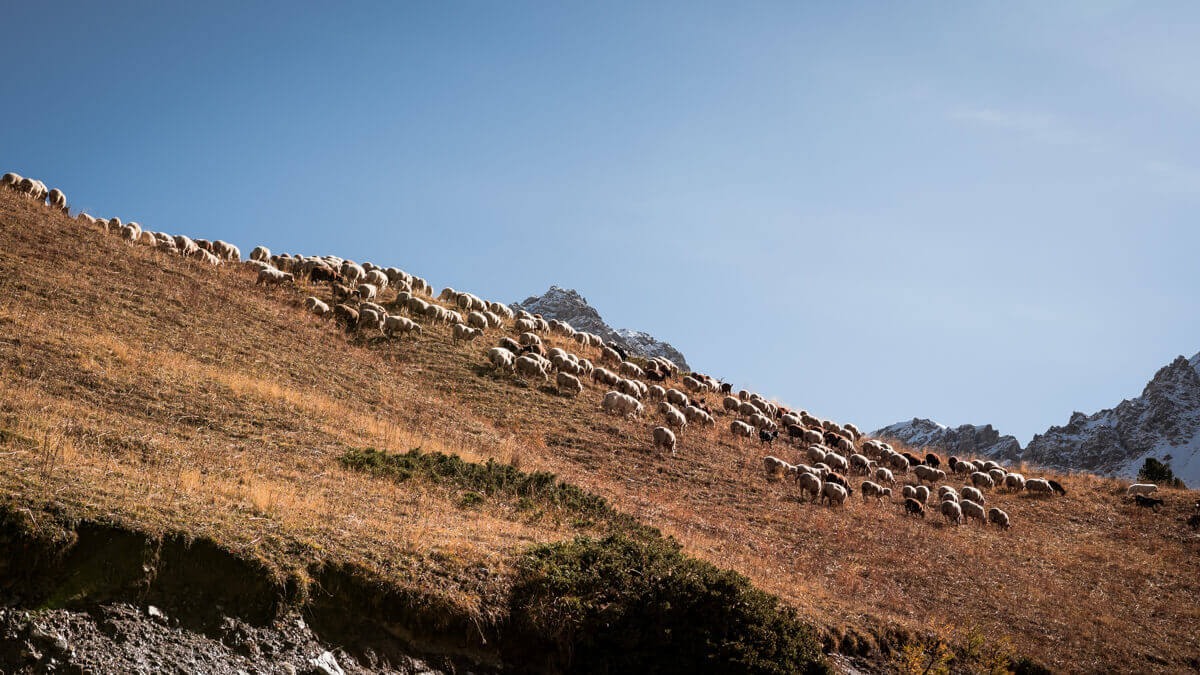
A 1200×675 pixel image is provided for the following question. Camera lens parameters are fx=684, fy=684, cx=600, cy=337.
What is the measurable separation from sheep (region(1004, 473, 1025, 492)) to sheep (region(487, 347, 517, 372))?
24.3m

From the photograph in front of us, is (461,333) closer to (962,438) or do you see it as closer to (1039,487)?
(1039,487)

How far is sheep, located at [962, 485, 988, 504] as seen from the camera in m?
29.0

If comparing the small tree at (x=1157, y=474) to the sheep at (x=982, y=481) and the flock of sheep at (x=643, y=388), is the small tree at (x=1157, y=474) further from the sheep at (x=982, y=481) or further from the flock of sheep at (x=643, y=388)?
the sheep at (x=982, y=481)

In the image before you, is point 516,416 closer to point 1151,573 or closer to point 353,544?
point 353,544

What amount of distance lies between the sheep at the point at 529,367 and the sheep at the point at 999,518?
64.9ft

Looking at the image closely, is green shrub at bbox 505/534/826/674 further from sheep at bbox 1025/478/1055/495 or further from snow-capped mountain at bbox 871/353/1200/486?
snow-capped mountain at bbox 871/353/1200/486

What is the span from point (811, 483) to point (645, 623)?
17.0m

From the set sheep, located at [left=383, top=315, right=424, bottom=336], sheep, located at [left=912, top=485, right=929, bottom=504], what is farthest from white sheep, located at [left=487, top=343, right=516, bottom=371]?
sheep, located at [left=912, top=485, right=929, bottom=504]

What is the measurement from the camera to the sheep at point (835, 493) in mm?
25984

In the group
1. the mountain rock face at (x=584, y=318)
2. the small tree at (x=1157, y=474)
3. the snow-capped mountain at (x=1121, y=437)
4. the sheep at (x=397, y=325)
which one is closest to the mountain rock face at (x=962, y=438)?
the snow-capped mountain at (x=1121, y=437)

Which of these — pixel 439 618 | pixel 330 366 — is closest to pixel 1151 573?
pixel 439 618

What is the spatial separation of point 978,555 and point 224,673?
74.7 ft

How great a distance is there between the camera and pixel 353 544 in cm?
1084

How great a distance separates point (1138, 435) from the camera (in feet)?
→ 475
